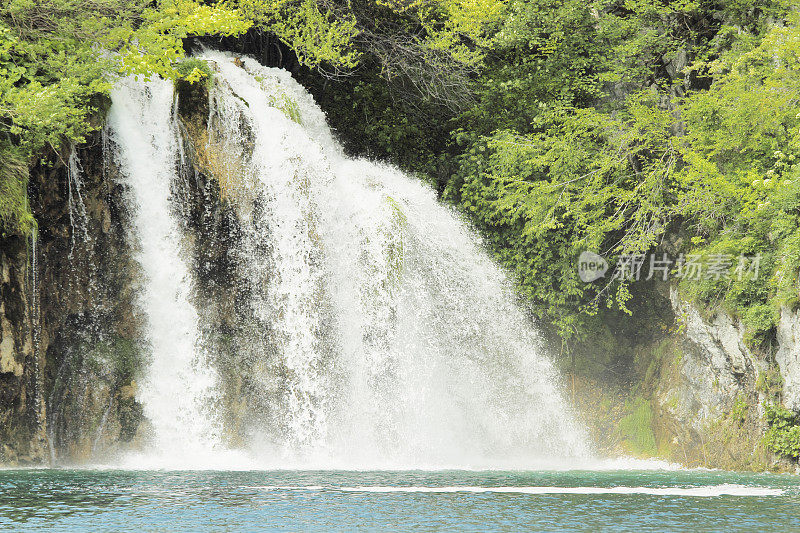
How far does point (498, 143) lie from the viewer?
1714cm

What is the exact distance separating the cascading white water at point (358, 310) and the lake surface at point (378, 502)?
2.69 meters

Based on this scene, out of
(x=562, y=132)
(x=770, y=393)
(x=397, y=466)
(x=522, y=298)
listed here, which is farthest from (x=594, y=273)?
(x=397, y=466)

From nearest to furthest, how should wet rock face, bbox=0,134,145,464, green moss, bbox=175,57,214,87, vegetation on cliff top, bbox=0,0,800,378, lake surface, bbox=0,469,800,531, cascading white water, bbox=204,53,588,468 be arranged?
lake surface, bbox=0,469,800,531, wet rock face, bbox=0,134,145,464, vegetation on cliff top, bbox=0,0,800,378, cascading white water, bbox=204,53,588,468, green moss, bbox=175,57,214,87

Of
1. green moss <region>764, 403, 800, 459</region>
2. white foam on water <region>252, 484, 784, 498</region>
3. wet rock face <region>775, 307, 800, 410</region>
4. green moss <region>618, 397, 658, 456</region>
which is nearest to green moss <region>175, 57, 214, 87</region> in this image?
white foam on water <region>252, 484, 784, 498</region>

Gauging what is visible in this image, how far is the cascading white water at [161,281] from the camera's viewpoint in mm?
14156

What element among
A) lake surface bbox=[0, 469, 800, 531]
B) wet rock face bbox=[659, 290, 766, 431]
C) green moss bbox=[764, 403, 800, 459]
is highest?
wet rock face bbox=[659, 290, 766, 431]

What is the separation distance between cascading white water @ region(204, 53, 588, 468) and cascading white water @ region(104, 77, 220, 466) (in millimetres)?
1077

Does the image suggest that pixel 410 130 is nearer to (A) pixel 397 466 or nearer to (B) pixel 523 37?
(B) pixel 523 37

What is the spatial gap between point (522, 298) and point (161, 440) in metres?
8.42

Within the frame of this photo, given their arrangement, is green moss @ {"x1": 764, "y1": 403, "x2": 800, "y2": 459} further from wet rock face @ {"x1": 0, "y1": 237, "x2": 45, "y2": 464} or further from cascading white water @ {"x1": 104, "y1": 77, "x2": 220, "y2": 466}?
wet rock face @ {"x1": 0, "y1": 237, "x2": 45, "y2": 464}

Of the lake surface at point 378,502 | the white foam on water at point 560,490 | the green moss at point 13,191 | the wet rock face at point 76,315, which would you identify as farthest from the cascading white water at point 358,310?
the green moss at point 13,191

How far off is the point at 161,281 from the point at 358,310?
12.0ft

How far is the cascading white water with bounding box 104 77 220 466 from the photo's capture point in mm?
14156

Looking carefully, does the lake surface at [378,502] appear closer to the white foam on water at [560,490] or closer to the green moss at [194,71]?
the white foam on water at [560,490]
